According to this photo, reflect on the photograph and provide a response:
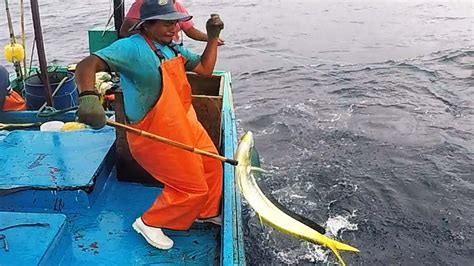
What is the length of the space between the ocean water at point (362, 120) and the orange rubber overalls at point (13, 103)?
11.3 ft

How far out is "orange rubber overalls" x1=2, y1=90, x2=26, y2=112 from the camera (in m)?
6.50

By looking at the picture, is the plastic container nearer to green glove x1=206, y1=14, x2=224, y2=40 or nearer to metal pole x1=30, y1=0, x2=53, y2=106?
metal pole x1=30, y1=0, x2=53, y2=106

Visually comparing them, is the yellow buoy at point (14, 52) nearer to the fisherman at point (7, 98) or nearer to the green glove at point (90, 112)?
the fisherman at point (7, 98)

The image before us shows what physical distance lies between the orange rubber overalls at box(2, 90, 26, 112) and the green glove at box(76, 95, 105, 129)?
370 centimetres

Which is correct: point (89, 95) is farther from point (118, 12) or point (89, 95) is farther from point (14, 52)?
point (118, 12)

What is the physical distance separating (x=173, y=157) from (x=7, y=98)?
3766 mm

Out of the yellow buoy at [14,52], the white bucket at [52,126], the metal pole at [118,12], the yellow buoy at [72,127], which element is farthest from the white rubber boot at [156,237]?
the metal pole at [118,12]

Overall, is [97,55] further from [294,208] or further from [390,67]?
[390,67]

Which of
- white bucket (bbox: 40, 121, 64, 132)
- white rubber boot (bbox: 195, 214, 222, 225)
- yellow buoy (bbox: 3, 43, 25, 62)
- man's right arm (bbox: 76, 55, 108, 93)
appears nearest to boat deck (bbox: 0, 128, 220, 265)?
white rubber boot (bbox: 195, 214, 222, 225)

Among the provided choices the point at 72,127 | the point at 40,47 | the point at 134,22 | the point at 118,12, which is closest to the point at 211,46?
the point at 134,22

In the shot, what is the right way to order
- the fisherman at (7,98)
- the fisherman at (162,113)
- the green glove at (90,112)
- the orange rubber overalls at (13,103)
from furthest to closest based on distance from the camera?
the orange rubber overalls at (13,103) < the fisherman at (7,98) < the fisherman at (162,113) < the green glove at (90,112)

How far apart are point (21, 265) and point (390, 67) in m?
11.7

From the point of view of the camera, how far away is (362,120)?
9719 mm

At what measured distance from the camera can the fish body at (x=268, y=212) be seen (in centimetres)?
329
